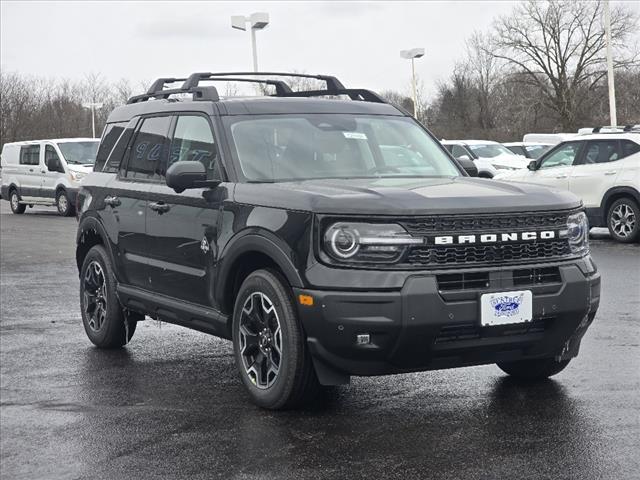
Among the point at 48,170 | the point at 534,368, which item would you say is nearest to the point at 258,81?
the point at 534,368

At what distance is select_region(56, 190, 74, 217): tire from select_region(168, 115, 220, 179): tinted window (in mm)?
19989

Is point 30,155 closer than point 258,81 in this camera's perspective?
No

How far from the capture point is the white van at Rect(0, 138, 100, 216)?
2686cm

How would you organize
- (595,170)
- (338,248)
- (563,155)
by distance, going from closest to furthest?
(338,248)
(595,170)
(563,155)

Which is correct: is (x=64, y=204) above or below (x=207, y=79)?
below

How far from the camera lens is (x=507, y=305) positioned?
5.74 metres

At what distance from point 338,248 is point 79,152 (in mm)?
22502

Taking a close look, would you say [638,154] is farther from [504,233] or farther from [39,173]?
[39,173]

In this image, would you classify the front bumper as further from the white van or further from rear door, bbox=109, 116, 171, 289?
the white van

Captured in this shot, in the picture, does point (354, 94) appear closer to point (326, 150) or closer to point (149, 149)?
point (326, 150)

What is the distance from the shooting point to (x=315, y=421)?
596 centimetres

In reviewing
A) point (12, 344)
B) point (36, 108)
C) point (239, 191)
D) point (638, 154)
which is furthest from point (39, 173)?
point (36, 108)

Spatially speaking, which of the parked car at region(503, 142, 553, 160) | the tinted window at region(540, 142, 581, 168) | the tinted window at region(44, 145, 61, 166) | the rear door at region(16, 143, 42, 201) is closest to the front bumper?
the tinted window at region(540, 142, 581, 168)

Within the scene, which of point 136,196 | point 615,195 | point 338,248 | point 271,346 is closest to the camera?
point 338,248
